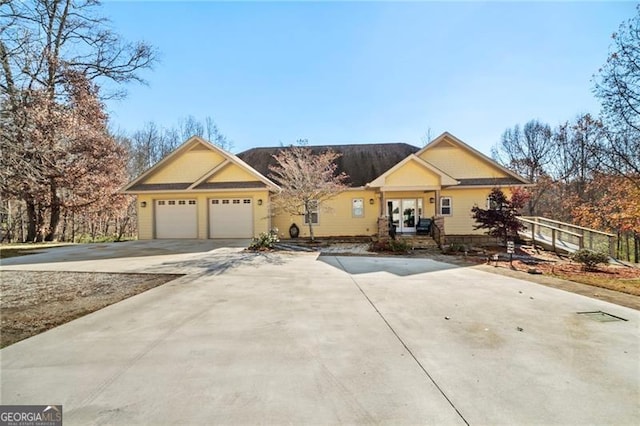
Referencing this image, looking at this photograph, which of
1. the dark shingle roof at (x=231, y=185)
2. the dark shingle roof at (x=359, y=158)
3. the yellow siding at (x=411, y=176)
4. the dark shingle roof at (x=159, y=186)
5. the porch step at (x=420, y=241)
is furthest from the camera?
the dark shingle roof at (x=359, y=158)

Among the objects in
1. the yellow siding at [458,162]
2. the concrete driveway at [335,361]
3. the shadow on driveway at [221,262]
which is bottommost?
the concrete driveway at [335,361]

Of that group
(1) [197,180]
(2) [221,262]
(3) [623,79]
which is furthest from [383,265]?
(1) [197,180]

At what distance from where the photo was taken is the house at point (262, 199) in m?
17.1

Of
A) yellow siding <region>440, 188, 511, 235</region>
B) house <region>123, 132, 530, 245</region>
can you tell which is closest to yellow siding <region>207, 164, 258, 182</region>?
house <region>123, 132, 530, 245</region>

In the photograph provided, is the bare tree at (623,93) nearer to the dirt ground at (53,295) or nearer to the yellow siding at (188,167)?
the dirt ground at (53,295)

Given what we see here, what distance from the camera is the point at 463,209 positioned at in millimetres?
17484

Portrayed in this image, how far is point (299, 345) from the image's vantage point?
12.5 ft

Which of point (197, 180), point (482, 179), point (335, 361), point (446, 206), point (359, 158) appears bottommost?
point (335, 361)

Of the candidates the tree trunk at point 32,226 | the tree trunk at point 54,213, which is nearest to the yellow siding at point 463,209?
the tree trunk at point 54,213

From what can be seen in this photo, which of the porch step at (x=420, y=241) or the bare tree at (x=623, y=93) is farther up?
the bare tree at (x=623, y=93)

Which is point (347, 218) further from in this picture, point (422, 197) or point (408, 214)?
point (422, 197)

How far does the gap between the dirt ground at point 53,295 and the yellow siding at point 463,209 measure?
15248 mm

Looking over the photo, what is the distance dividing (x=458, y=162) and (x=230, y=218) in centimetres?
1416

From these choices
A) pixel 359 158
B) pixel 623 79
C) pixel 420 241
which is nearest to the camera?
pixel 623 79
